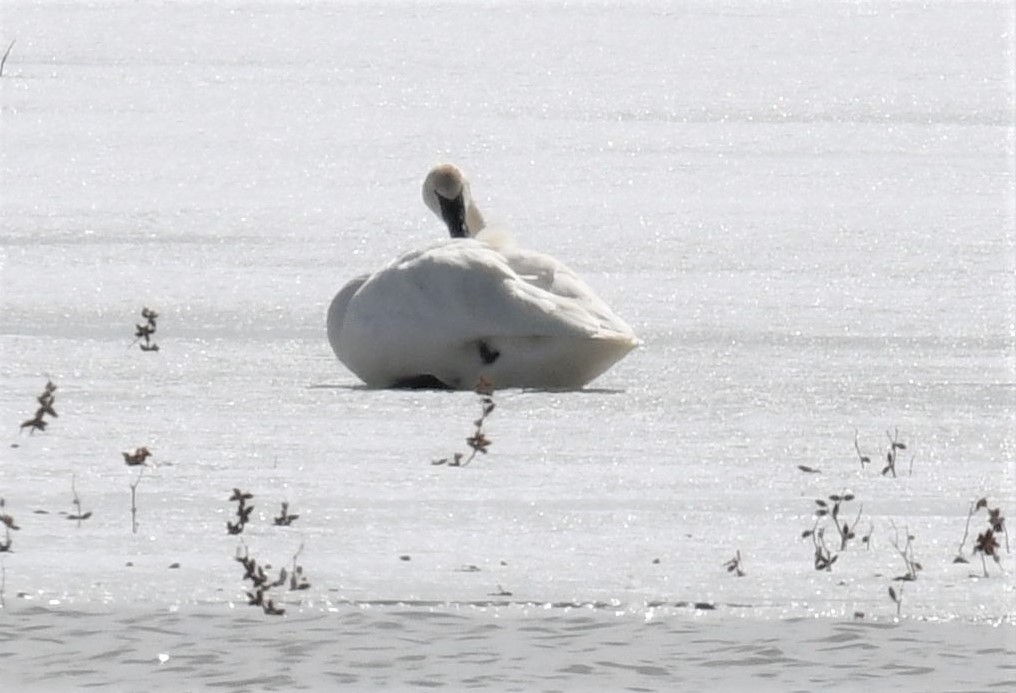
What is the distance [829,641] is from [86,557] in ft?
4.73

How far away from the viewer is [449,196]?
26.3 ft

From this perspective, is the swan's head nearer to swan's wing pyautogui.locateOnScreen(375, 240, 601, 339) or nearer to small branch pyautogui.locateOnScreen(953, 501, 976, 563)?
swan's wing pyautogui.locateOnScreen(375, 240, 601, 339)

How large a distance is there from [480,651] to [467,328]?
8.89 feet

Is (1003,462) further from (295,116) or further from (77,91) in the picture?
(77,91)

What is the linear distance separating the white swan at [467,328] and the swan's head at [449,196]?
1.35 m

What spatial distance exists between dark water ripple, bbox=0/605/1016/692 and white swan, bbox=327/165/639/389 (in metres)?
2.44

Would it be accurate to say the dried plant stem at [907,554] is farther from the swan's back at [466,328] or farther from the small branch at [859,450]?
the swan's back at [466,328]

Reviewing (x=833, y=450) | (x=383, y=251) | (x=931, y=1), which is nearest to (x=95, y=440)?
(x=833, y=450)

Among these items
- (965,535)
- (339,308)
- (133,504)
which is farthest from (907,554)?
(339,308)

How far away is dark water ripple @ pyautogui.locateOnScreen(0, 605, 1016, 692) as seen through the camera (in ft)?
11.6

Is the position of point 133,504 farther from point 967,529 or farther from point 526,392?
point 526,392

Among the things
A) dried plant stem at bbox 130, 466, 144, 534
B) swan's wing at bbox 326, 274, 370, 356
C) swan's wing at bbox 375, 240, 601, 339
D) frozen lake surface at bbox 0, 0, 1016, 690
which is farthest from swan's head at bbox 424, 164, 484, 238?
dried plant stem at bbox 130, 466, 144, 534

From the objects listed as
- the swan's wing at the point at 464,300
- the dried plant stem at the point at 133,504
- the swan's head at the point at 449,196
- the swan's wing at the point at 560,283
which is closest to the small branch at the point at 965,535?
the dried plant stem at the point at 133,504

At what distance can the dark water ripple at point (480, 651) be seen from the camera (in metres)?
3.54
